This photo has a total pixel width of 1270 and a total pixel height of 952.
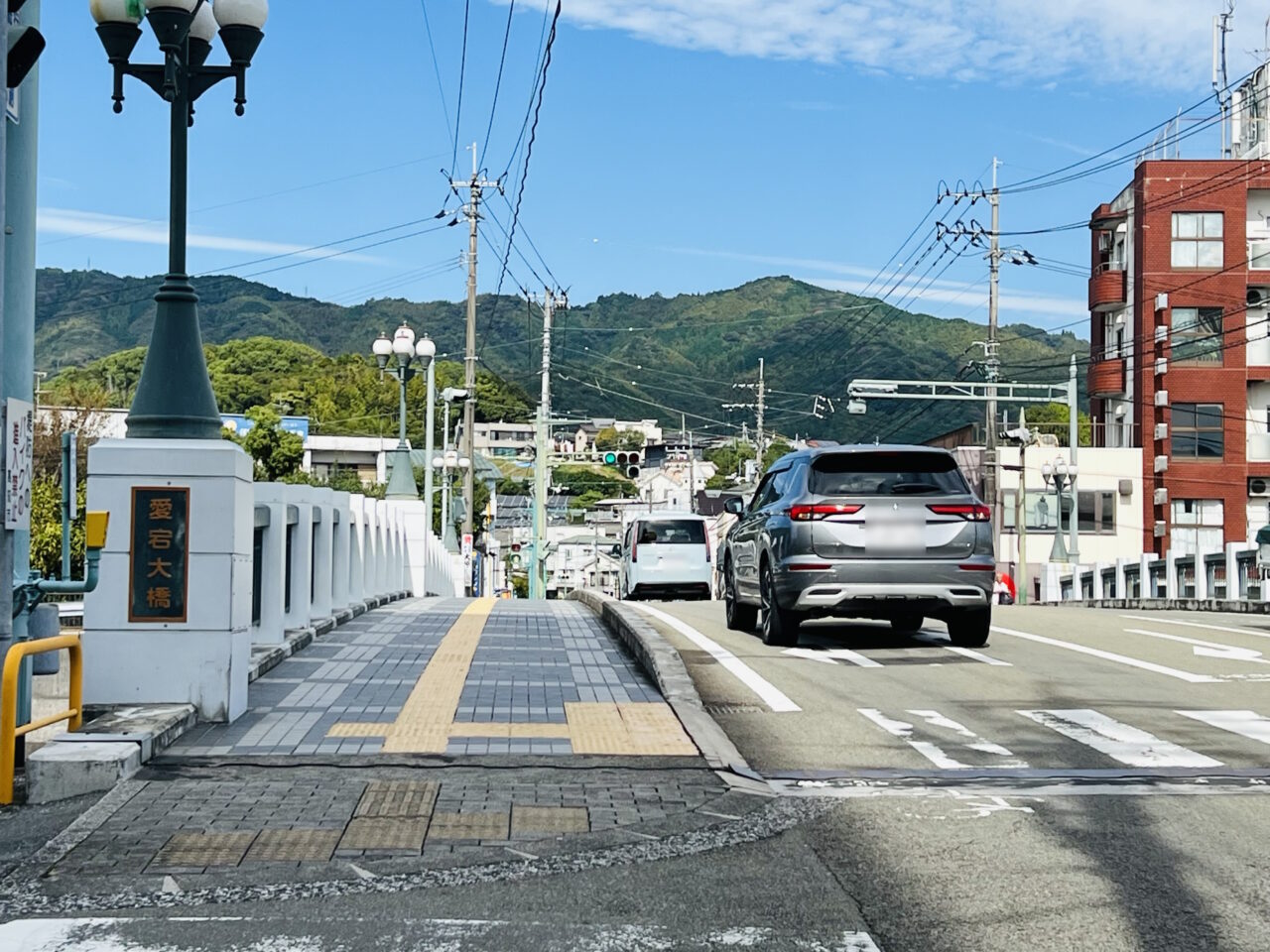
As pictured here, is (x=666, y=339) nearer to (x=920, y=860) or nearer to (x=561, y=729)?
(x=561, y=729)

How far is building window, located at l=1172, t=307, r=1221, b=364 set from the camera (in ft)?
172

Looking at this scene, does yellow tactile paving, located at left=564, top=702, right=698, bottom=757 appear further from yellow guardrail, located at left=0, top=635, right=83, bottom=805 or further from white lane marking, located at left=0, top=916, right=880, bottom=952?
white lane marking, located at left=0, top=916, right=880, bottom=952

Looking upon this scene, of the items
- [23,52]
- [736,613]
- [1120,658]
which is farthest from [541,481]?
[23,52]

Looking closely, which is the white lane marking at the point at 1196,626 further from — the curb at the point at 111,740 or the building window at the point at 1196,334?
the building window at the point at 1196,334

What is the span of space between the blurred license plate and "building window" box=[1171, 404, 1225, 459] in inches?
1730

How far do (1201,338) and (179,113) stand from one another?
4875cm

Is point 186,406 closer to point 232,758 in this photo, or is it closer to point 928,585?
point 232,758

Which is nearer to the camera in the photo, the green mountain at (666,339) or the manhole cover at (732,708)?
the manhole cover at (732,708)

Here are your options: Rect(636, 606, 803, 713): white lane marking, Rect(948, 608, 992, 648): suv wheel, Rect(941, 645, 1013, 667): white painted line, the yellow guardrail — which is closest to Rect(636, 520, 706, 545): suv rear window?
Rect(636, 606, 803, 713): white lane marking

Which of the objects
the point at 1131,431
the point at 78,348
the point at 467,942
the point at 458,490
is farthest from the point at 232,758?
the point at 78,348

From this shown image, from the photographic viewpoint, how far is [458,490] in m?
83.1

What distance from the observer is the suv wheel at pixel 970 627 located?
13.9 meters

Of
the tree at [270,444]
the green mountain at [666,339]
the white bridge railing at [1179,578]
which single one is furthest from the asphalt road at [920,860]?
the green mountain at [666,339]

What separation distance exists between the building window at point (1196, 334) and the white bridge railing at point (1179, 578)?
1741 cm
